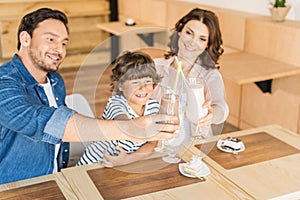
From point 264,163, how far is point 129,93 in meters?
0.56

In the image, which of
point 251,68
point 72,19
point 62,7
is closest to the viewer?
point 251,68

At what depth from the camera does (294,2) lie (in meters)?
2.72

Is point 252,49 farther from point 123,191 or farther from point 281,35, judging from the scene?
point 123,191

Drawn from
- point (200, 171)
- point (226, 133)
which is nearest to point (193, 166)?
point (200, 171)

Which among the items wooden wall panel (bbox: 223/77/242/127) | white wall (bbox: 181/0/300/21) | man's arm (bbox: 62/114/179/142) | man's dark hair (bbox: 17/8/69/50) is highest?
man's dark hair (bbox: 17/8/69/50)

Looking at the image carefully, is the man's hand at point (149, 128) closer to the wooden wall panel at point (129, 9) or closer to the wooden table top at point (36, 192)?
the wooden table top at point (36, 192)

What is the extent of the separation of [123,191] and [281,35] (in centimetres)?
180

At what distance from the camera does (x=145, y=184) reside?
130 cm

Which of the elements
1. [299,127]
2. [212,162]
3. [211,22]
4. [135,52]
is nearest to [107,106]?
[135,52]

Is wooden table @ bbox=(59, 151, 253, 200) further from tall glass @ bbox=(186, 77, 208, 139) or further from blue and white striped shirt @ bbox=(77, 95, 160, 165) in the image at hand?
tall glass @ bbox=(186, 77, 208, 139)

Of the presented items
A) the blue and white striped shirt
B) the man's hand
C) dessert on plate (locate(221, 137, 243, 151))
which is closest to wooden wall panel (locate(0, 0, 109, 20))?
the blue and white striped shirt

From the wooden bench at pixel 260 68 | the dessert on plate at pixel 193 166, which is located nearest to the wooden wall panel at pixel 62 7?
the wooden bench at pixel 260 68

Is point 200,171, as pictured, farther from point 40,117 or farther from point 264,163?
point 40,117

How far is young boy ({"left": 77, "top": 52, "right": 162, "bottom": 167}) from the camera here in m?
1.17
